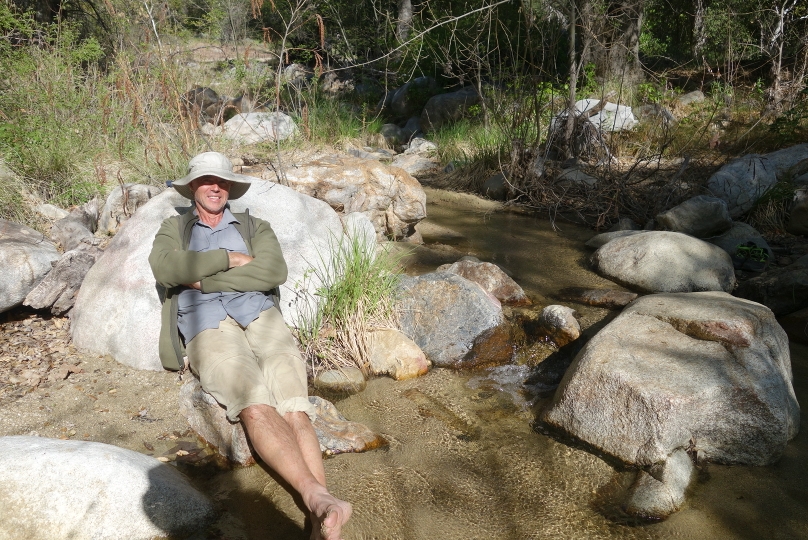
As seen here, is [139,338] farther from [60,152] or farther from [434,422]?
[60,152]

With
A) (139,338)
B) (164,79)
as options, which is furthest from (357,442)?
(164,79)

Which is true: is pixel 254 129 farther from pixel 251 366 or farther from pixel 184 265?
pixel 251 366

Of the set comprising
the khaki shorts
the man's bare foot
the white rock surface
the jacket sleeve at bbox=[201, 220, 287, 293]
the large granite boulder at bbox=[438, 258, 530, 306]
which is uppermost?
the white rock surface

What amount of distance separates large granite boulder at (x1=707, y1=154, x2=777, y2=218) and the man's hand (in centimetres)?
592

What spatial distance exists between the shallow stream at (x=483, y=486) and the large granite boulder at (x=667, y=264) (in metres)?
1.55

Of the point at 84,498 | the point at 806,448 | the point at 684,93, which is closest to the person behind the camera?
the point at 84,498

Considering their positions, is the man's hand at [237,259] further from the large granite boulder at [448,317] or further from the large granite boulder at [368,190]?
the large granite boulder at [368,190]

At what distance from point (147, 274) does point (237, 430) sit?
140 centimetres

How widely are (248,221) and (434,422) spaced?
1581 millimetres

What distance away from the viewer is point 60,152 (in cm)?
571

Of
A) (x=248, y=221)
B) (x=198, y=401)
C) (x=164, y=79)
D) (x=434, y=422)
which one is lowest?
(x=434, y=422)

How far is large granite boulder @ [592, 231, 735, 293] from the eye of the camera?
18.0 ft

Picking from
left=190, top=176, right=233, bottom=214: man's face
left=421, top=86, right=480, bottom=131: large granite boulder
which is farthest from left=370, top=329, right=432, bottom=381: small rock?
left=421, top=86, right=480, bottom=131: large granite boulder

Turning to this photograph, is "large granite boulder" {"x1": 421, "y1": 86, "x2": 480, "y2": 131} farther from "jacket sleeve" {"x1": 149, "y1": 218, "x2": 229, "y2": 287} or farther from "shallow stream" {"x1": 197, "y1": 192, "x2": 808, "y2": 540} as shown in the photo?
"jacket sleeve" {"x1": 149, "y1": 218, "x2": 229, "y2": 287}
